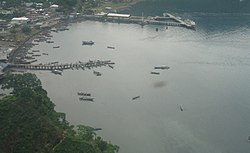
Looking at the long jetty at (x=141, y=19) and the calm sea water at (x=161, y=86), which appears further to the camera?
the long jetty at (x=141, y=19)

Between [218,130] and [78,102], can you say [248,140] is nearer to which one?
[218,130]

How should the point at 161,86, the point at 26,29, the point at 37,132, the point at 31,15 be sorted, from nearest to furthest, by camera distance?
the point at 37,132, the point at 161,86, the point at 26,29, the point at 31,15

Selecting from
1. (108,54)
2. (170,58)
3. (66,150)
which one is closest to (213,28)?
(170,58)

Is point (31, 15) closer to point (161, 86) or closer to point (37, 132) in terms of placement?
point (161, 86)

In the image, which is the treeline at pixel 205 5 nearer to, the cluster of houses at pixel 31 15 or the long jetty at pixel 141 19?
the long jetty at pixel 141 19

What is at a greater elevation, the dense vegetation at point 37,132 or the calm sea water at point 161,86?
the dense vegetation at point 37,132

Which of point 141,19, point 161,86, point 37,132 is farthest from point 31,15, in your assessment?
point 37,132

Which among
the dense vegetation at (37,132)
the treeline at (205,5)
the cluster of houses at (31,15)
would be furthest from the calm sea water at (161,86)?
the treeline at (205,5)
